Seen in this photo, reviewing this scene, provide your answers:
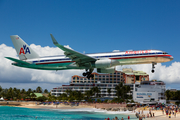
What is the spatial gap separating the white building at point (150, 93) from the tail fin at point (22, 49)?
3319 inches

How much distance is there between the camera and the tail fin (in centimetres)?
4969

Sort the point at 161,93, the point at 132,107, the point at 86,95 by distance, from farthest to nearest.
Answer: the point at 86,95
the point at 161,93
the point at 132,107

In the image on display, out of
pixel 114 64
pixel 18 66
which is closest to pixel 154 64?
pixel 114 64

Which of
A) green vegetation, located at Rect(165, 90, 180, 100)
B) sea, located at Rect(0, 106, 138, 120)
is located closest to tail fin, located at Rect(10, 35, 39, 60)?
sea, located at Rect(0, 106, 138, 120)

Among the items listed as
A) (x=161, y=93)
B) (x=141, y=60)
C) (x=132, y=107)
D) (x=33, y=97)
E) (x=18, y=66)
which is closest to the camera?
(x=141, y=60)

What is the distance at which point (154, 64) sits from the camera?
42.5 m

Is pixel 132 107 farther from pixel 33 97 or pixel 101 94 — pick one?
pixel 33 97

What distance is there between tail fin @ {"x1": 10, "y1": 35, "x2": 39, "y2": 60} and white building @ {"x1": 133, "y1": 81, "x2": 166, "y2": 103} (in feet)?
277

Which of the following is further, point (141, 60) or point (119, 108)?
point (119, 108)

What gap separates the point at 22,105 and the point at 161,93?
9664 cm

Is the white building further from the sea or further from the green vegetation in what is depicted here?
the sea

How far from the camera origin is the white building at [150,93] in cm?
11717

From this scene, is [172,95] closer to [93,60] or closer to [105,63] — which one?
[105,63]

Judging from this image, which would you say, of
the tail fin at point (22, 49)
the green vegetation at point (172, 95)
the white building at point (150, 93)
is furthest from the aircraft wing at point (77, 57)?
the green vegetation at point (172, 95)
